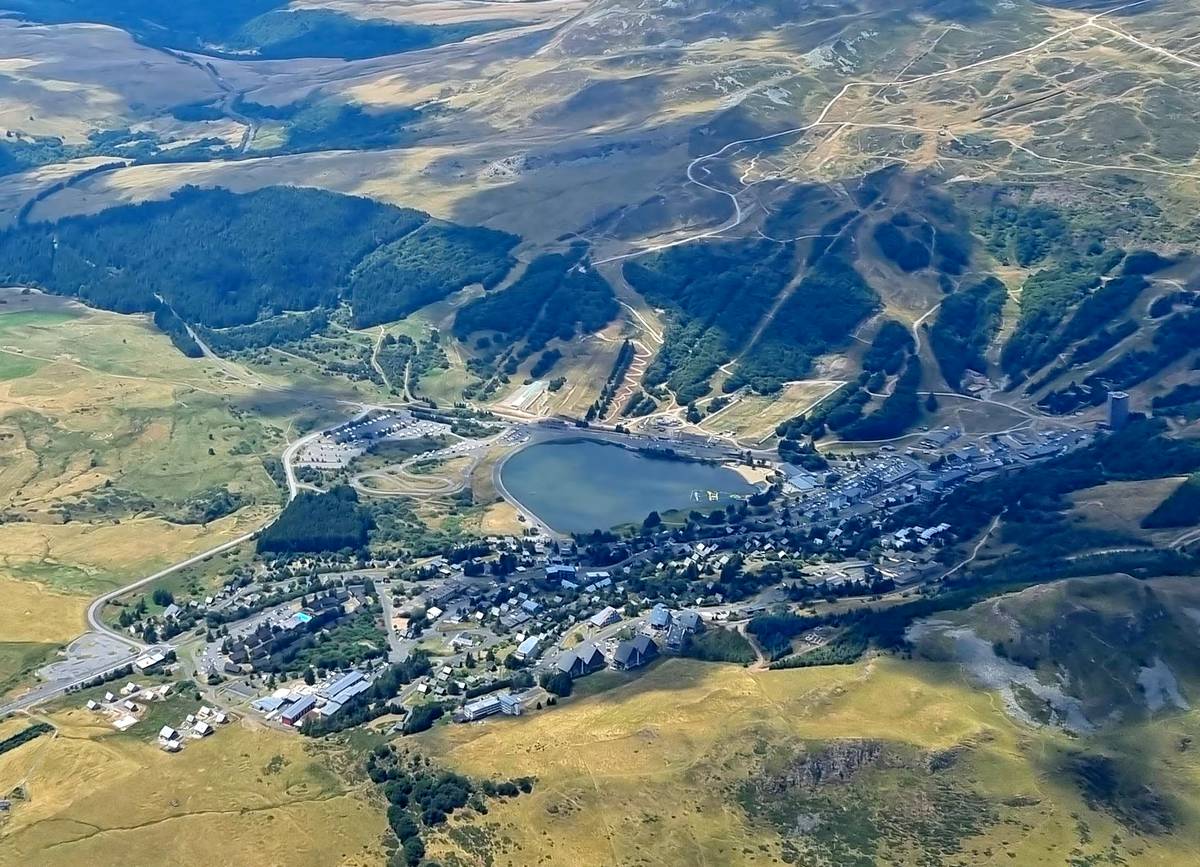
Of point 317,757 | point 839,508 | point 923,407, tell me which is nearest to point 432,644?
point 317,757

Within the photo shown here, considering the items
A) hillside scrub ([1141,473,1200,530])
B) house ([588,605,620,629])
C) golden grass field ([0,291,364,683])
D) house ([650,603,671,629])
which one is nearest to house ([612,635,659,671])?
house ([650,603,671,629])

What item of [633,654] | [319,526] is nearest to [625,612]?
[633,654]

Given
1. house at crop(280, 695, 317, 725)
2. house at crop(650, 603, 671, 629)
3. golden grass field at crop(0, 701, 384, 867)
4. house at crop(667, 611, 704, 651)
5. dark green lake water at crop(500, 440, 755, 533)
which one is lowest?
dark green lake water at crop(500, 440, 755, 533)

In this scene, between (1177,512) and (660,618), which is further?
(1177,512)

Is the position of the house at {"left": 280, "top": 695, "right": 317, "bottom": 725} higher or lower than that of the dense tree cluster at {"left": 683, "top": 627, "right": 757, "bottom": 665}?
higher

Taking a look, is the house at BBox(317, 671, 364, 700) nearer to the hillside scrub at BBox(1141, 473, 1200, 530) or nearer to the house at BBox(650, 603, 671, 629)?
the house at BBox(650, 603, 671, 629)

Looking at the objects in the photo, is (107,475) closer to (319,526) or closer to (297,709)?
(319,526)

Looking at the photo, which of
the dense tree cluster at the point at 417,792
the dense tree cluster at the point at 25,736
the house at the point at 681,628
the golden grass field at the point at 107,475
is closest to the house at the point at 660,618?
the house at the point at 681,628
